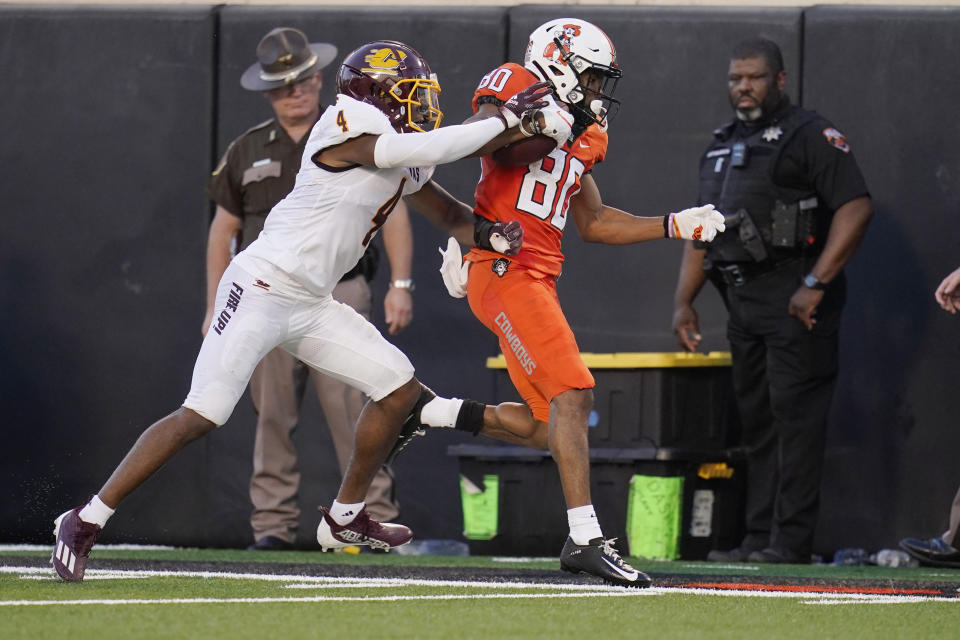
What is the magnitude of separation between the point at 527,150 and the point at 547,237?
0.37 metres

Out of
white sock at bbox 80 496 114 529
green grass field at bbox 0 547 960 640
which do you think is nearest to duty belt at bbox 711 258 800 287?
green grass field at bbox 0 547 960 640

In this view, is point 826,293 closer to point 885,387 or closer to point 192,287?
point 885,387

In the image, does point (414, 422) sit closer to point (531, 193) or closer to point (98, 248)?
point (531, 193)

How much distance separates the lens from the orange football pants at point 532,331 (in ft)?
17.8

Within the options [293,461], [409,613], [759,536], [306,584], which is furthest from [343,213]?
[759,536]

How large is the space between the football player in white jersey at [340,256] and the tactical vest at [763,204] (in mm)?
2203

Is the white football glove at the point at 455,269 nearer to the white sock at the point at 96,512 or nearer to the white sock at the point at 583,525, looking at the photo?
the white sock at the point at 583,525

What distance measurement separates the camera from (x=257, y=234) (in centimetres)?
758

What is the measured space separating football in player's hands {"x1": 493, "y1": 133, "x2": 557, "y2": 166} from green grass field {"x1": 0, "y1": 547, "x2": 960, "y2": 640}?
4.55 ft

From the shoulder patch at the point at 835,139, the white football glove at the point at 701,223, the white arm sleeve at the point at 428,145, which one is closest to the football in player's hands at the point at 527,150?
the white arm sleeve at the point at 428,145

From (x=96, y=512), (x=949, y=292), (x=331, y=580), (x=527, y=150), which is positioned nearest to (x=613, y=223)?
(x=527, y=150)

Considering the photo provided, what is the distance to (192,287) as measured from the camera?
8.69 metres

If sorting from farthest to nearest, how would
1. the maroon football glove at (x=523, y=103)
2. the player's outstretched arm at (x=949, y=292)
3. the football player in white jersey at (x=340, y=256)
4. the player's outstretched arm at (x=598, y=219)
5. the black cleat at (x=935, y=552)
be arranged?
the black cleat at (x=935, y=552)
the player's outstretched arm at (x=949, y=292)
the player's outstretched arm at (x=598, y=219)
the maroon football glove at (x=523, y=103)
the football player in white jersey at (x=340, y=256)

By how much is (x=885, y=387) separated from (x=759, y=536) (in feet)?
3.35
